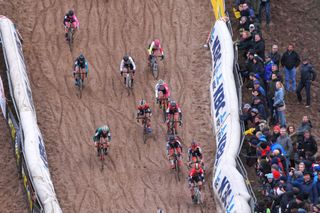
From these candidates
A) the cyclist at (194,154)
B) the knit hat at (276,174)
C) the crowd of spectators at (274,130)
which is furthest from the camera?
the cyclist at (194,154)

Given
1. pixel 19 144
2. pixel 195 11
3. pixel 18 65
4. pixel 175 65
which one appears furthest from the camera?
pixel 195 11

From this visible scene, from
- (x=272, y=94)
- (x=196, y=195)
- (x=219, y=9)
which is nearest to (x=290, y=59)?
(x=272, y=94)

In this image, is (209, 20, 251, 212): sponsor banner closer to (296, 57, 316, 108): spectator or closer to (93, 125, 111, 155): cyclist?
(296, 57, 316, 108): spectator

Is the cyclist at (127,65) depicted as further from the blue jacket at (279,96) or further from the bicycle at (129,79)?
the blue jacket at (279,96)

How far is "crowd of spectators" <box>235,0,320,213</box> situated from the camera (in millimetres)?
25500

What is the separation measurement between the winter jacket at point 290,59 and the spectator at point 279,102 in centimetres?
244

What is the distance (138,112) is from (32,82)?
522 cm

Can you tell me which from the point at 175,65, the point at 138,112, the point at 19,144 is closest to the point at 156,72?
the point at 175,65

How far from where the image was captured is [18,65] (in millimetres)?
34344

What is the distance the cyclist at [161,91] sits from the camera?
32781mm

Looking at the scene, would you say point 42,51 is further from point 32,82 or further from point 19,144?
point 19,144

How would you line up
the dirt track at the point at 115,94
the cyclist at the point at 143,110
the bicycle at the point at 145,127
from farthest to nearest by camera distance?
the bicycle at the point at 145,127 < the cyclist at the point at 143,110 < the dirt track at the point at 115,94

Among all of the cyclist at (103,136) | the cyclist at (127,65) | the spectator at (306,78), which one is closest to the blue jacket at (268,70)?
the spectator at (306,78)

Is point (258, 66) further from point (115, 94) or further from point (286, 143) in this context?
point (115, 94)
